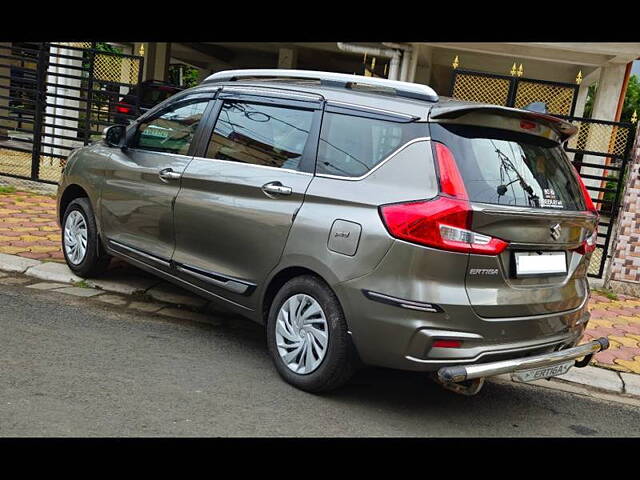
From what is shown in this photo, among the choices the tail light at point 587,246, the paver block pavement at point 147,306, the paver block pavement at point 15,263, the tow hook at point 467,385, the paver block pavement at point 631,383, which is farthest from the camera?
the paver block pavement at point 15,263

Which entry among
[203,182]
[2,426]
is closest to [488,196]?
[203,182]

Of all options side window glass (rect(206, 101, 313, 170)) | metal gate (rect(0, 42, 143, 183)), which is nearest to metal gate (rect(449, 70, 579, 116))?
side window glass (rect(206, 101, 313, 170))

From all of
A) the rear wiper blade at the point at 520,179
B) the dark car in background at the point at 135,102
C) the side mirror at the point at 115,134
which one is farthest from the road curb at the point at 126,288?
the dark car in background at the point at 135,102

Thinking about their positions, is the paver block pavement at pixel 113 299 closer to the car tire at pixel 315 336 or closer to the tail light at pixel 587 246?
the car tire at pixel 315 336

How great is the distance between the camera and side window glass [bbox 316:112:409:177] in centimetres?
379

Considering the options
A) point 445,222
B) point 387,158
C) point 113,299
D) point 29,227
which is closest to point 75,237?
point 113,299

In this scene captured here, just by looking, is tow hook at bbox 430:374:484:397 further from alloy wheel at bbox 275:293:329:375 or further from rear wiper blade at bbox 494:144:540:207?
rear wiper blade at bbox 494:144:540:207

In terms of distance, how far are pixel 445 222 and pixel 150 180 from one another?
259 cm

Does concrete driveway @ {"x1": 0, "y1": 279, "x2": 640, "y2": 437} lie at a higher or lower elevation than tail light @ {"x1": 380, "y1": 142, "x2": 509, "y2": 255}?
lower

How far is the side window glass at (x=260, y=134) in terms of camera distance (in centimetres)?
425

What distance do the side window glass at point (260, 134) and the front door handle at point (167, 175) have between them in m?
0.30

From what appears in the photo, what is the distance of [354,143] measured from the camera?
3955 mm

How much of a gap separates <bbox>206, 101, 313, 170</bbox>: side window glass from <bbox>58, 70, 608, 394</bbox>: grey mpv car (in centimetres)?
1

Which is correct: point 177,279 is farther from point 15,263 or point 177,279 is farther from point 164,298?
point 15,263
